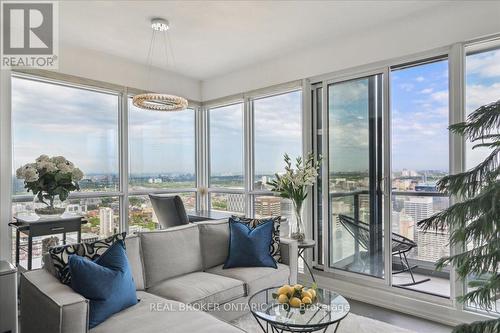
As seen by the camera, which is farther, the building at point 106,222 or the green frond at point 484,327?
the building at point 106,222

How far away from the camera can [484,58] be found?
282 cm

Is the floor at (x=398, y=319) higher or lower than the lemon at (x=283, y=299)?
lower

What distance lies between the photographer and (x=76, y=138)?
12.8ft

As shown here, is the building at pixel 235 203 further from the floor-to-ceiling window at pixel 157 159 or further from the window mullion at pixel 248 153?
the floor-to-ceiling window at pixel 157 159

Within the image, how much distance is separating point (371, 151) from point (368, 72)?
0.85 m

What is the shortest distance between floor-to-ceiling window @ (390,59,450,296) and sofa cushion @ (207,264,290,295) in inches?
49.0

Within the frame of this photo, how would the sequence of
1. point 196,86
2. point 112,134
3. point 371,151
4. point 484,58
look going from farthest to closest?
point 196,86
point 112,134
point 371,151
point 484,58

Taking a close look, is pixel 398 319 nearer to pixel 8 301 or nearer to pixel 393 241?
pixel 393 241

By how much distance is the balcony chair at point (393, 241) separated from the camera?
3367mm

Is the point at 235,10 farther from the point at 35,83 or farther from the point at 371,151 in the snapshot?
the point at 35,83

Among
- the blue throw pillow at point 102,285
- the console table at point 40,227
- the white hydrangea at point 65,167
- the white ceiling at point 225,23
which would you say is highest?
the white ceiling at point 225,23

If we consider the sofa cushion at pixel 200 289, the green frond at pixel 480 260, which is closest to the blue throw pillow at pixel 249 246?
A: the sofa cushion at pixel 200 289

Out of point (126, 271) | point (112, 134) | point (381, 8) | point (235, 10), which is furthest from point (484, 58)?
point (112, 134)

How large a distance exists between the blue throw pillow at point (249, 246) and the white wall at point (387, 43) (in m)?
2.00
